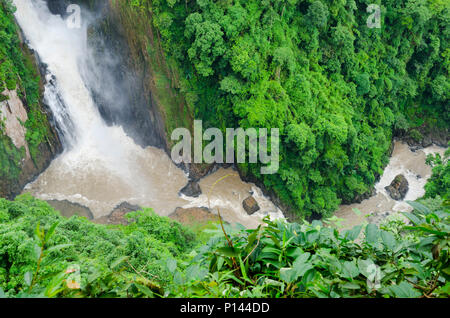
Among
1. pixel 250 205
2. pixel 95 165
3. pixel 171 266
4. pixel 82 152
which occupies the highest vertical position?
pixel 171 266

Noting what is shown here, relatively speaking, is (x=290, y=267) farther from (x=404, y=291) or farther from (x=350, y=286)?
(x=404, y=291)

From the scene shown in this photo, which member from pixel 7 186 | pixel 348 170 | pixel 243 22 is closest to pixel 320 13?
pixel 243 22

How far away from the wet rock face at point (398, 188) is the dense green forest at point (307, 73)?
0.95 meters

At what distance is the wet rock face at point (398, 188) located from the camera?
16.0 metres

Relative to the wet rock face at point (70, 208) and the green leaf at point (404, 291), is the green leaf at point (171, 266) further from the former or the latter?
the wet rock face at point (70, 208)

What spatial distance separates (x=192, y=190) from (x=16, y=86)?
743 centimetres

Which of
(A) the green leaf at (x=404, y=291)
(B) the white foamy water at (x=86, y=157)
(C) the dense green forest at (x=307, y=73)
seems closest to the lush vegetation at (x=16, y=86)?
(B) the white foamy water at (x=86, y=157)

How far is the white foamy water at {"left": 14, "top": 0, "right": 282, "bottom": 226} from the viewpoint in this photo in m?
13.5

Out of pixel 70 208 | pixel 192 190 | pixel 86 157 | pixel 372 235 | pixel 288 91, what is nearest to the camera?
pixel 372 235

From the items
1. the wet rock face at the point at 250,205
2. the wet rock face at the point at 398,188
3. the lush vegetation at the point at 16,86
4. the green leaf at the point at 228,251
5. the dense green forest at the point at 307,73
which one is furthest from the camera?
the wet rock face at the point at 398,188

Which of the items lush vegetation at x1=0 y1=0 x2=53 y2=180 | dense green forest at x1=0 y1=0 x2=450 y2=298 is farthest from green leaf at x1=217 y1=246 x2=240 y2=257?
lush vegetation at x1=0 y1=0 x2=53 y2=180

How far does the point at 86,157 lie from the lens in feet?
48.2

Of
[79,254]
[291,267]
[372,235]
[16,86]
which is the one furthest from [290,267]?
[16,86]

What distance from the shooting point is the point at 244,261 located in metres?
1.58
